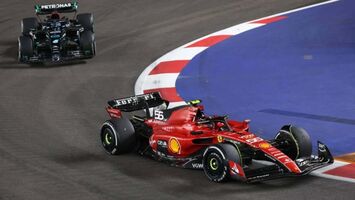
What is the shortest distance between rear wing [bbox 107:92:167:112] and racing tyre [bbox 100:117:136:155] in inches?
21.6

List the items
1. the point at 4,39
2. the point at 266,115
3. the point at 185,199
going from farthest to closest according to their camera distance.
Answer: the point at 4,39
the point at 266,115
the point at 185,199

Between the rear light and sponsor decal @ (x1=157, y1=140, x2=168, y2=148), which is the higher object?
the rear light

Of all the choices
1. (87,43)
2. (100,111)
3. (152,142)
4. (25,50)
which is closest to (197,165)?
(152,142)

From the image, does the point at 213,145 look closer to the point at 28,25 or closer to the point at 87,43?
the point at 87,43

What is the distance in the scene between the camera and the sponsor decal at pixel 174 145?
30.5 ft

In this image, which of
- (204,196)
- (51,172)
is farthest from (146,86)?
(204,196)

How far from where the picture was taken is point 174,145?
30.7 ft

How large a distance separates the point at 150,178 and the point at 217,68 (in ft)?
19.5

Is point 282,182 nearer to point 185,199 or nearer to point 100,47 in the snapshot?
point 185,199

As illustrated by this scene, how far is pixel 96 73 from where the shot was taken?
14727mm

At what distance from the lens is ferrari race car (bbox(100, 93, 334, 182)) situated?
854 centimetres

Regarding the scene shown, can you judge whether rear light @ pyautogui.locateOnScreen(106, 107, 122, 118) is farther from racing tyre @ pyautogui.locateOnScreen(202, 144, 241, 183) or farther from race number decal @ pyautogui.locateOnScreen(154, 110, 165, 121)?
racing tyre @ pyautogui.locateOnScreen(202, 144, 241, 183)

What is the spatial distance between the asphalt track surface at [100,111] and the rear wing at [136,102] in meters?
0.62

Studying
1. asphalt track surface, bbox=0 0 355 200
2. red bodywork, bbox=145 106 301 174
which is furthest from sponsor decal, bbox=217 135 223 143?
asphalt track surface, bbox=0 0 355 200
